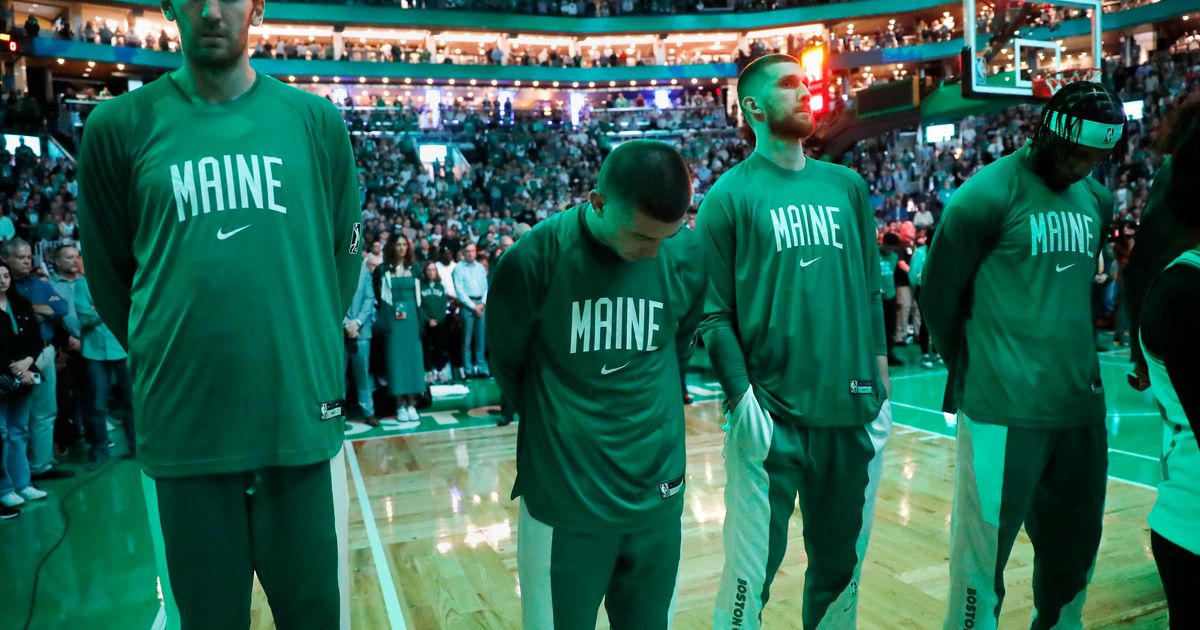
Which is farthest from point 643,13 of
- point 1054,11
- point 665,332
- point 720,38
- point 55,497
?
point 665,332

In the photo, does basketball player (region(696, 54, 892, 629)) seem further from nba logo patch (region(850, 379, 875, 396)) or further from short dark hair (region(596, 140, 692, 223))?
short dark hair (region(596, 140, 692, 223))

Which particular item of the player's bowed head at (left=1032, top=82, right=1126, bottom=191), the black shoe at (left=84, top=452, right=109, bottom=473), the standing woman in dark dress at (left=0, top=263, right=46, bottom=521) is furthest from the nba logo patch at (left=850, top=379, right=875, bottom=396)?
the black shoe at (left=84, top=452, right=109, bottom=473)

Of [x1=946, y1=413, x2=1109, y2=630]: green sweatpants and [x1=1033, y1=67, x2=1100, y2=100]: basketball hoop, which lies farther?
[x1=1033, y1=67, x2=1100, y2=100]: basketball hoop

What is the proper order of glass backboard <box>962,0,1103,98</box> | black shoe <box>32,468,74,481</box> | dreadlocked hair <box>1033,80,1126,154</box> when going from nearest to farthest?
dreadlocked hair <box>1033,80,1126,154</box> → black shoe <box>32,468,74,481</box> → glass backboard <box>962,0,1103,98</box>

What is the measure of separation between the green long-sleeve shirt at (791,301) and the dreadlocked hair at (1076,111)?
704 mm

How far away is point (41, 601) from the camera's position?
392 cm

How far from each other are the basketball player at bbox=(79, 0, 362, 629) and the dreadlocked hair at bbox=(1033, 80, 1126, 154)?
2260 millimetres

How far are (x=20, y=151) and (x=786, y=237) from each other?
68.0ft

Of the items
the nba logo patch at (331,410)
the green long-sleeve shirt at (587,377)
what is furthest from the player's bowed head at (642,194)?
the nba logo patch at (331,410)

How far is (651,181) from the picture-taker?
1.73 meters

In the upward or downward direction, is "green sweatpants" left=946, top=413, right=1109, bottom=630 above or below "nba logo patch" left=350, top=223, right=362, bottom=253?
below

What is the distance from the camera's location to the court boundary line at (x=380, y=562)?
3.53 meters

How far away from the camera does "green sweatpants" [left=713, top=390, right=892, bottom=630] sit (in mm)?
2396

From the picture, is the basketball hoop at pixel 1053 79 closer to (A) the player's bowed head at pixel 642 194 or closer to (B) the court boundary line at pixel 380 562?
(B) the court boundary line at pixel 380 562
